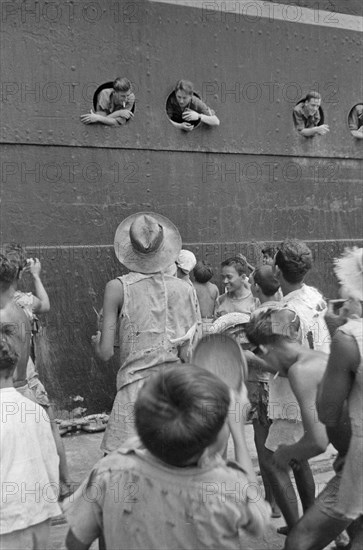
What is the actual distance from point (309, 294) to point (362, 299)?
1.07m

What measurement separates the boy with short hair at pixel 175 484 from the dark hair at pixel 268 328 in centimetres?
138

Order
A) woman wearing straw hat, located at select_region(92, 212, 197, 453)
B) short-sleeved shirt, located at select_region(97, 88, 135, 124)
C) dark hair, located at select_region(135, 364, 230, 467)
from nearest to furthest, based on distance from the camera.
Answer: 1. dark hair, located at select_region(135, 364, 230, 467)
2. woman wearing straw hat, located at select_region(92, 212, 197, 453)
3. short-sleeved shirt, located at select_region(97, 88, 135, 124)

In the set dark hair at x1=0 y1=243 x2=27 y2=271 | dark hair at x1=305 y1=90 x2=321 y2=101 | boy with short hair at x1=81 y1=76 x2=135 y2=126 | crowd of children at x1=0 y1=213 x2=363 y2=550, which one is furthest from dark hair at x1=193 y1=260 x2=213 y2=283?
dark hair at x1=0 y1=243 x2=27 y2=271

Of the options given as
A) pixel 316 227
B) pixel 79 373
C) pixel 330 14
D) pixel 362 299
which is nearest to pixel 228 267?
pixel 79 373

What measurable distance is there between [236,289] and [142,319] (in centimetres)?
212

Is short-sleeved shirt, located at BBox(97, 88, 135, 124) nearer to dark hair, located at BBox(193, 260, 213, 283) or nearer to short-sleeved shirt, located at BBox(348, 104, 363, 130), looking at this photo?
dark hair, located at BBox(193, 260, 213, 283)

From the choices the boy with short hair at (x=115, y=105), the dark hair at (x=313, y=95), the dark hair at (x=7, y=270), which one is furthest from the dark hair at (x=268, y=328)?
the dark hair at (x=313, y=95)

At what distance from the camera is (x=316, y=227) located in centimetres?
787

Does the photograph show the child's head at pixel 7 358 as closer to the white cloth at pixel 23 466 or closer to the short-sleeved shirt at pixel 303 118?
the white cloth at pixel 23 466

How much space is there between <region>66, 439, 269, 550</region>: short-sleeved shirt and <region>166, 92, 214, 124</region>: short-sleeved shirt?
521cm

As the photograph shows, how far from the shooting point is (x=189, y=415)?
6.47 ft

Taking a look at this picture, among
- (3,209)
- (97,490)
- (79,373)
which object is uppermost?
(3,209)

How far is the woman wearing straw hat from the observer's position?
396 centimetres

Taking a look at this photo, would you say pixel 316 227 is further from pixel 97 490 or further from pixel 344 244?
pixel 97 490
